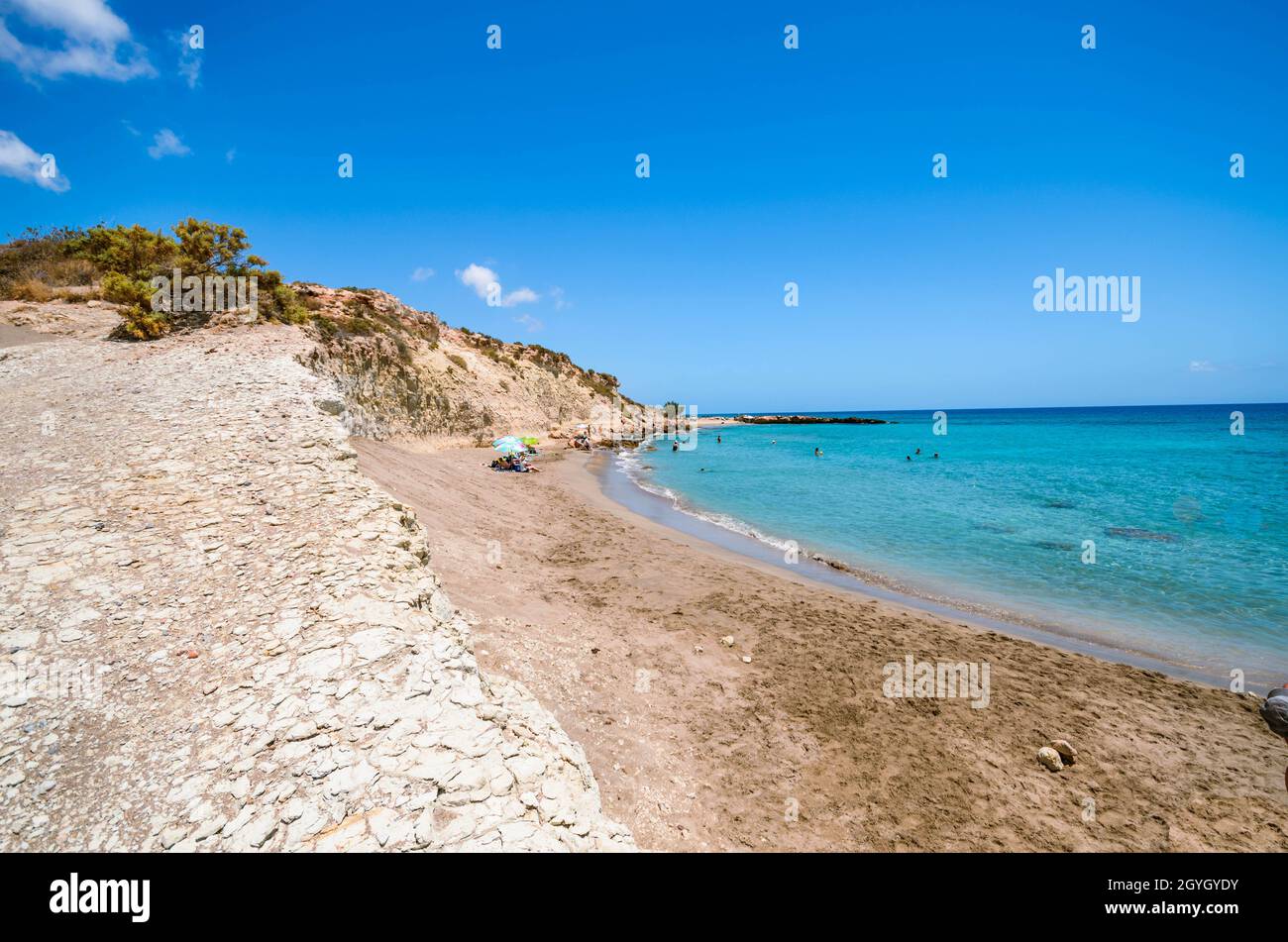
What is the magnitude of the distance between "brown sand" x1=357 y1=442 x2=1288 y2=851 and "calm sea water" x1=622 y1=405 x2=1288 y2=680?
304 cm

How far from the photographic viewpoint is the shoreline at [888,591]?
33.4ft

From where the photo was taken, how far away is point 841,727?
25.2 ft

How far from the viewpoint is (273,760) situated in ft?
12.7

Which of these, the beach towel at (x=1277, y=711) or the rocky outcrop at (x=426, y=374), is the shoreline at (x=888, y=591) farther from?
the rocky outcrop at (x=426, y=374)

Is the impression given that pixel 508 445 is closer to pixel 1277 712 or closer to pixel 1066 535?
pixel 1066 535

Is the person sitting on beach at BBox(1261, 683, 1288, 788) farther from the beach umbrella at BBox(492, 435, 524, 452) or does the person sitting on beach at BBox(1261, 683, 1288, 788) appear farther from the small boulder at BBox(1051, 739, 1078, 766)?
the beach umbrella at BBox(492, 435, 524, 452)

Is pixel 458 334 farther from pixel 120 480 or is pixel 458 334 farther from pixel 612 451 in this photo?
pixel 120 480

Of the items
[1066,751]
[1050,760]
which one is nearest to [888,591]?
[1066,751]

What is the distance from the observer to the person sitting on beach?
306 inches

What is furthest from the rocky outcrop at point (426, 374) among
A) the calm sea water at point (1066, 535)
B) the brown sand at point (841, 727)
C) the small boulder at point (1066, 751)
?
the small boulder at point (1066, 751)

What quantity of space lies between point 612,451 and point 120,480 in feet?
137

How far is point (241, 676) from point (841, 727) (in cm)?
800

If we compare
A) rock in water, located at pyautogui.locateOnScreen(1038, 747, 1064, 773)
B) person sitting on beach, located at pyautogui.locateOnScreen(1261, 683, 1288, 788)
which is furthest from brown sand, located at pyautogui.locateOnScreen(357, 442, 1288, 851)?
person sitting on beach, located at pyautogui.locateOnScreen(1261, 683, 1288, 788)
